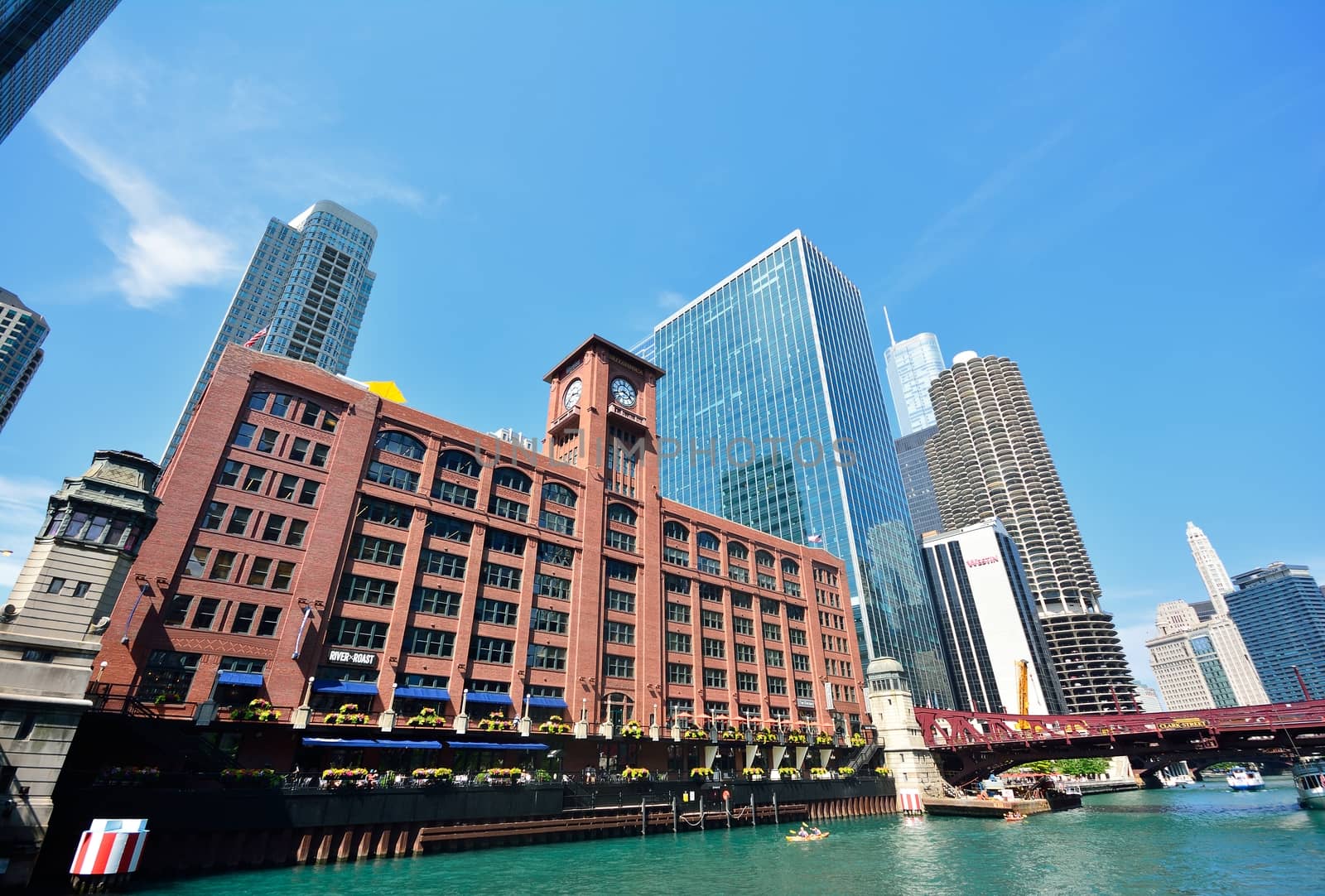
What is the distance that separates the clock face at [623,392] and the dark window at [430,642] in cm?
3320

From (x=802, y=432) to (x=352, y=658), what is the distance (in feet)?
310

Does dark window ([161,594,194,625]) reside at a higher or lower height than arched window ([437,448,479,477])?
lower

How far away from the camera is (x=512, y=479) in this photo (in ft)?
195

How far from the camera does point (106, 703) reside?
33625 millimetres

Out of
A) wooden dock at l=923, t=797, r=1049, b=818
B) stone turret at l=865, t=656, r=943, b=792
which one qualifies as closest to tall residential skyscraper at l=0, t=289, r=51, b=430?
stone turret at l=865, t=656, r=943, b=792

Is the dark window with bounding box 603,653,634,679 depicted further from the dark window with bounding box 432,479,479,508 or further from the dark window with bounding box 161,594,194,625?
the dark window with bounding box 161,594,194,625

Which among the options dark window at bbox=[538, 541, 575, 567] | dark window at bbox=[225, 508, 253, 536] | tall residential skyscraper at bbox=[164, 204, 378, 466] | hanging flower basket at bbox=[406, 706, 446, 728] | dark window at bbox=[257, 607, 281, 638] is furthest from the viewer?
tall residential skyscraper at bbox=[164, 204, 378, 466]

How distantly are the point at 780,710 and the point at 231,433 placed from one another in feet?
201

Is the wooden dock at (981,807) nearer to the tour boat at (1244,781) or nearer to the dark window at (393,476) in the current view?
the dark window at (393,476)

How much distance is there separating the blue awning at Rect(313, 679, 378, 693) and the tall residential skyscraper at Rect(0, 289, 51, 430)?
446 feet

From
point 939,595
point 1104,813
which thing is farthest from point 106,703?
point 939,595

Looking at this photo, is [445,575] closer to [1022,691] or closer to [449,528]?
[449,528]

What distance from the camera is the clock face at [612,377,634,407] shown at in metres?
72.4

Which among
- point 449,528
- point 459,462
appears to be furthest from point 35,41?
point 449,528
